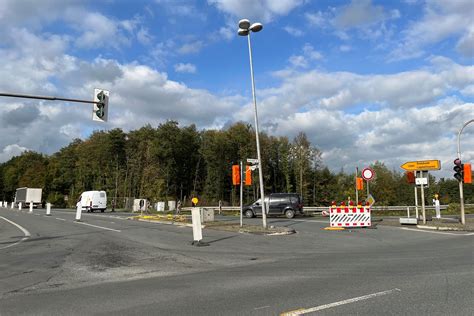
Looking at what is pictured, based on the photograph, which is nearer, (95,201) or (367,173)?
(367,173)

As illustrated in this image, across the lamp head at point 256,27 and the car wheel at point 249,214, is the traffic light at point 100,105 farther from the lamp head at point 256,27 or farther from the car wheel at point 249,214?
the car wheel at point 249,214

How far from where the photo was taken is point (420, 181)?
24.1 metres

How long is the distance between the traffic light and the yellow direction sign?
17719mm

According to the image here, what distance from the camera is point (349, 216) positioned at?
2259 centimetres

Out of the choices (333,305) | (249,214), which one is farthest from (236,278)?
(249,214)

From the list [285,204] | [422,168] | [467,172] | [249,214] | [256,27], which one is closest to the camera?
[256,27]

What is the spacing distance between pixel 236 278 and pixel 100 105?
12.0m

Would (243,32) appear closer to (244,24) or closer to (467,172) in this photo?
(244,24)

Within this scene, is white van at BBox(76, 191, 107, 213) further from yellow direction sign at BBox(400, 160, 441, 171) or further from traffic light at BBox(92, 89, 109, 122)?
yellow direction sign at BBox(400, 160, 441, 171)

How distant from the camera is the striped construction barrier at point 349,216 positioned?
2245cm

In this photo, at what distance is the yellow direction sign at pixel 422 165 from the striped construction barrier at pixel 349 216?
14.8 feet

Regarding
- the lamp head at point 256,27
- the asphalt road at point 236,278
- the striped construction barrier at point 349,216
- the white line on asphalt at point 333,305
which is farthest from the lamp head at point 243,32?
the white line on asphalt at point 333,305

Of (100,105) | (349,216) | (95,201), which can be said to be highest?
(100,105)

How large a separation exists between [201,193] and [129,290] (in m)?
72.4
